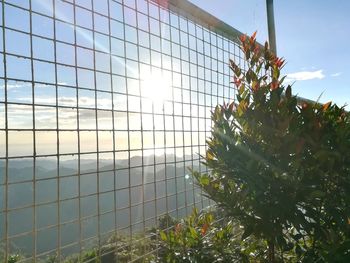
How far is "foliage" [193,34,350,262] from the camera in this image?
7.50 feet

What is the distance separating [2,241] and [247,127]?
1.48 meters

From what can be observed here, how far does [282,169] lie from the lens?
234cm

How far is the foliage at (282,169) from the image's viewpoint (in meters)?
2.29

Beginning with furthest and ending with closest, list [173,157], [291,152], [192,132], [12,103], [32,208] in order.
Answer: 1. [192,132]
2. [173,157]
3. [291,152]
4. [32,208]
5. [12,103]

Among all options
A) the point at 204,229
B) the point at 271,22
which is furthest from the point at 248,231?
the point at 271,22

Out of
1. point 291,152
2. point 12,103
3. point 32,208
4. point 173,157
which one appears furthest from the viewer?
point 173,157

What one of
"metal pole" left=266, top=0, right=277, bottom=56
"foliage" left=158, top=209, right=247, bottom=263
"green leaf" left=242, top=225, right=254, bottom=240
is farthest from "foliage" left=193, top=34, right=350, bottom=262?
"metal pole" left=266, top=0, right=277, bottom=56

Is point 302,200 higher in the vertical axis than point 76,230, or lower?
higher

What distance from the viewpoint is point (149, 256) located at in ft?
9.67

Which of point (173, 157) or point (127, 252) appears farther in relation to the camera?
point (173, 157)

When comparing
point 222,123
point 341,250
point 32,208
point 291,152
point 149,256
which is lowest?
point 149,256

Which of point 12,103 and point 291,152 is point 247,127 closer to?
point 291,152

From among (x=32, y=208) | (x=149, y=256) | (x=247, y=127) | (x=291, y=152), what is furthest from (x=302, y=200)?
(x=32, y=208)

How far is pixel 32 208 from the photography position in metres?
2.19
